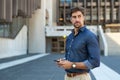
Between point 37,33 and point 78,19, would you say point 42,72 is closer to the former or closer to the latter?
point 78,19

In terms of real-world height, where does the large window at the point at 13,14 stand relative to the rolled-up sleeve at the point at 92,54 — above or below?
above

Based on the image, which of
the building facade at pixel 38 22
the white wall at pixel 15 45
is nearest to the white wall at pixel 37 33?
the building facade at pixel 38 22

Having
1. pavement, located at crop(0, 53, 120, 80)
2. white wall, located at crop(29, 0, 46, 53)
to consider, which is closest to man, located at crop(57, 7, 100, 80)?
pavement, located at crop(0, 53, 120, 80)

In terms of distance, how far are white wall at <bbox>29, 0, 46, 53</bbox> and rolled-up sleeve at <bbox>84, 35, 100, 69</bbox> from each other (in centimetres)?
4289

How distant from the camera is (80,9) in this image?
381 cm

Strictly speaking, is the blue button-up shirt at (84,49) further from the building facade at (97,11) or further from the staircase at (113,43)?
the building facade at (97,11)

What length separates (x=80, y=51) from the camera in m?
3.83

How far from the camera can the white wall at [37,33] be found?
46625mm

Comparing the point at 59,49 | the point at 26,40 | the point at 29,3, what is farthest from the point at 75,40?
the point at 59,49

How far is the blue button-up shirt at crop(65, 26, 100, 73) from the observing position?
12.1ft

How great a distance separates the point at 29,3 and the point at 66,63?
109ft

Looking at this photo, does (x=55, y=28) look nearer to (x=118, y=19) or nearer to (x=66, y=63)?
(x=118, y=19)

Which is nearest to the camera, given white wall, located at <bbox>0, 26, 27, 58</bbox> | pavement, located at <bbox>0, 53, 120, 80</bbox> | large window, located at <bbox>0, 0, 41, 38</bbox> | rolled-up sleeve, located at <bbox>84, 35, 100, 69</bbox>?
rolled-up sleeve, located at <bbox>84, 35, 100, 69</bbox>

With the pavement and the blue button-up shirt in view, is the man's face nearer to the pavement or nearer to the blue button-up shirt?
the blue button-up shirt
